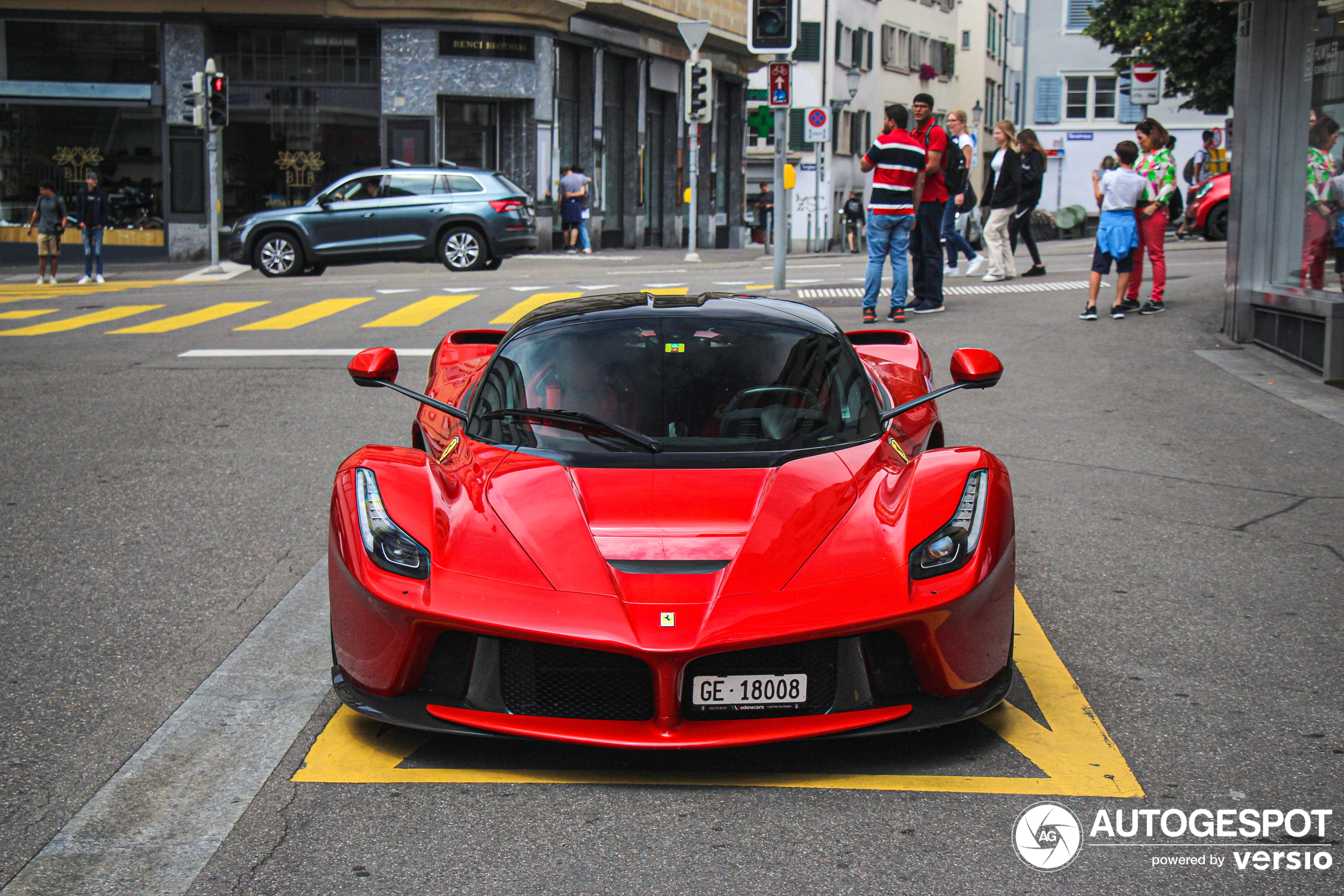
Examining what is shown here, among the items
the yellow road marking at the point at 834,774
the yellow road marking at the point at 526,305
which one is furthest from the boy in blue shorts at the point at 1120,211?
the yellow road marking at the point at 834,774

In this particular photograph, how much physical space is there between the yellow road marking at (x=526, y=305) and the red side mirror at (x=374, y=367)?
8410mm

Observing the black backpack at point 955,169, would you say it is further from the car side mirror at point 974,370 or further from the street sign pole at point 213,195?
the street sign pole at point 213,195

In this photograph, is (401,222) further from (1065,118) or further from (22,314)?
(1065,118)

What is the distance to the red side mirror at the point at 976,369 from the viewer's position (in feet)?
15.5

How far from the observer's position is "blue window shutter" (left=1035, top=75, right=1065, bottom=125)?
59625 millimetres

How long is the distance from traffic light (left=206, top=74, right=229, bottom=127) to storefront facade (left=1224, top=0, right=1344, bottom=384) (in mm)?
17412

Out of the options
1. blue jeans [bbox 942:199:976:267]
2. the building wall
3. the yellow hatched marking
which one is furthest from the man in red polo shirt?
the building wall

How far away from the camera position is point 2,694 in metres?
4.12

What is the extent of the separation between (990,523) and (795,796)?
0.95 metres

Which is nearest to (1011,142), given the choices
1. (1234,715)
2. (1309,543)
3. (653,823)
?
(1309,543)

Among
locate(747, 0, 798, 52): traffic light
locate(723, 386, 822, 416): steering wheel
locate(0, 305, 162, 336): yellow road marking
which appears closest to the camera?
locate(723, 386, 822, 416): steering wheel

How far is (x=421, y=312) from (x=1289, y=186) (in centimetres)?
867

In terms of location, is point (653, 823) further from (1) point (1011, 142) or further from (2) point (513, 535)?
(1) point (1011, 142)

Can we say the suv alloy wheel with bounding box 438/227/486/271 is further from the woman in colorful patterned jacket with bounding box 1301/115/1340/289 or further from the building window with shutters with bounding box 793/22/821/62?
the building window with shutters with bounding box 793/22/821/62
